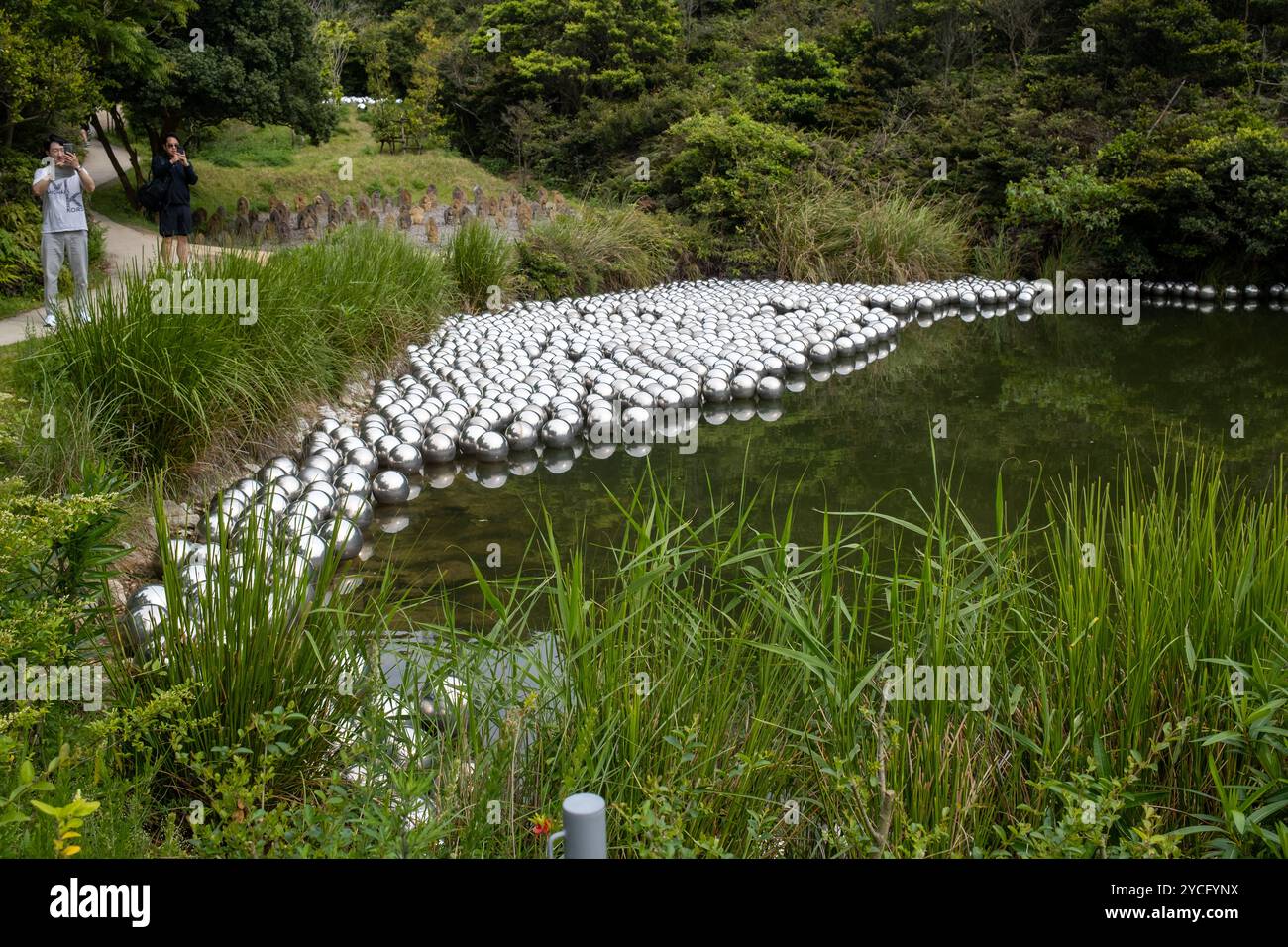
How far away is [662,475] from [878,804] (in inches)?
162

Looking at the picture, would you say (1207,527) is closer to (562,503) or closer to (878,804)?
(878,804)

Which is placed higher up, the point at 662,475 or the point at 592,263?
the point at 592,263

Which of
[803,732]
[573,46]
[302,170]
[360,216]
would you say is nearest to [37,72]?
[360,216]

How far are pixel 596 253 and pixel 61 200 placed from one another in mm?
5842

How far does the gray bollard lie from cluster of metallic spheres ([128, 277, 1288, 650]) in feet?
4.51

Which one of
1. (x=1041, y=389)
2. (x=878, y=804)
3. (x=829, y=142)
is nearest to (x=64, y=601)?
(x=878, y=804)

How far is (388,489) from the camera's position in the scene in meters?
6.03

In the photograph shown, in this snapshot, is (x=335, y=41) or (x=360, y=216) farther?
(x=335, y=41)

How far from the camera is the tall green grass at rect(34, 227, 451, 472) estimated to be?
5227mm

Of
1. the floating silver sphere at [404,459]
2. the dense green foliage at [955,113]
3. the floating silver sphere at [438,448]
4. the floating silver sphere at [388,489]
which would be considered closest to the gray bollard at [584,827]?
the floating silver sphere at [388,489]

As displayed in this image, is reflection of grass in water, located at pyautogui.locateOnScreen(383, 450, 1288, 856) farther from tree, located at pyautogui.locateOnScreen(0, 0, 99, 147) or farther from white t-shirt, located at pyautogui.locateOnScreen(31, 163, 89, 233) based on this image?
tree, located at pyautogui.locateOnScreen(0, 0, 99, 147)

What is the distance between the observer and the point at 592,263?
40.4 feet

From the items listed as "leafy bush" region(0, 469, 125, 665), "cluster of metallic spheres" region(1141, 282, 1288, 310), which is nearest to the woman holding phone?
"leafy bush" region(0, 469, 125, 665)

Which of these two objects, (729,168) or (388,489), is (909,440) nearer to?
(388,489)
